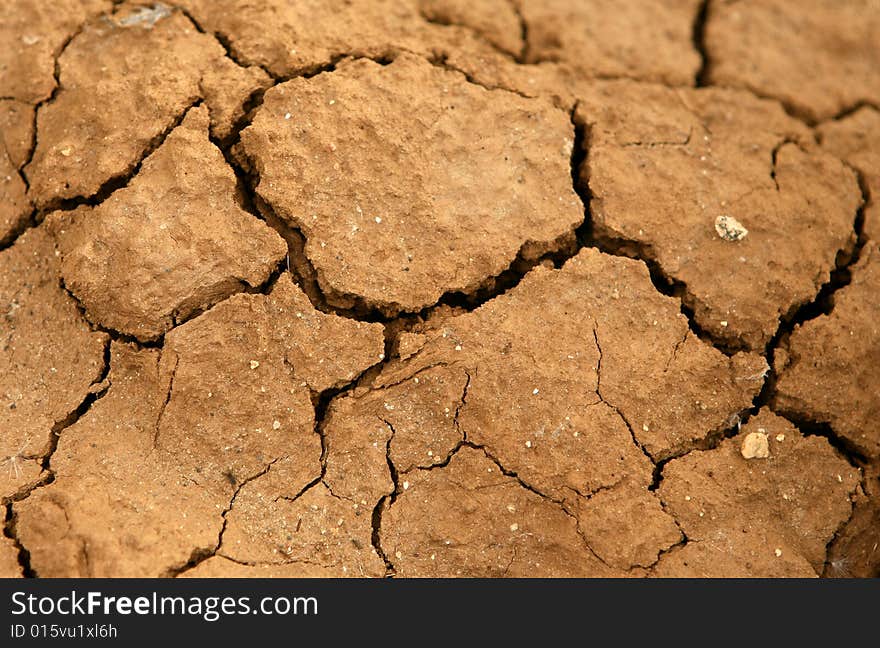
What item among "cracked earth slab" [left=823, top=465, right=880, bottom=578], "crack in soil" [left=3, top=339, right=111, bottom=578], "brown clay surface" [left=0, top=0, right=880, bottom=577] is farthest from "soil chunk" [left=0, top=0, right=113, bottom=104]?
"cracked earth slab" [left=823, top=465, right=880, bottom=578]

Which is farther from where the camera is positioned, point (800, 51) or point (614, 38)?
point (800, 51)

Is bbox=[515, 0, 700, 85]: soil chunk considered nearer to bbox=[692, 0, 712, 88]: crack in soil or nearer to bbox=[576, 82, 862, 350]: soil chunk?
bbox=[692, 0, 712, 88]: crack in soil

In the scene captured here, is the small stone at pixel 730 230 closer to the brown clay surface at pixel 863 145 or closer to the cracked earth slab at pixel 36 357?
the brown clay surface at pixel 863 145

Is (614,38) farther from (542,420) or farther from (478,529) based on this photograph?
(478,529)

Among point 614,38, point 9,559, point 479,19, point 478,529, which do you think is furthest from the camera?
point 614,38

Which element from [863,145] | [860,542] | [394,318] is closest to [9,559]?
[394,318]

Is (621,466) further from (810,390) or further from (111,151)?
(111,151)
